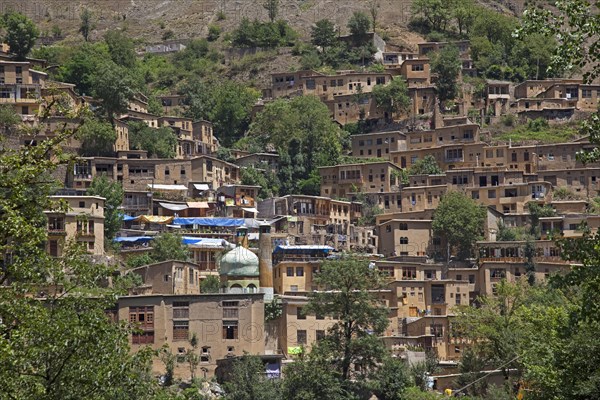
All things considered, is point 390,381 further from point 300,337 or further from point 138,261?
point 138,261

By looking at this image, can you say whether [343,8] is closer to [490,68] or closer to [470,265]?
[490,68]

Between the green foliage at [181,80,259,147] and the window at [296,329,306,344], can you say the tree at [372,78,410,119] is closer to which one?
the green foliage at [181,80,259,147]

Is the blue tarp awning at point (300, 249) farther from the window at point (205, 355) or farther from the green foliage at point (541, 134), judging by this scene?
the green foliage at point (541, 134)

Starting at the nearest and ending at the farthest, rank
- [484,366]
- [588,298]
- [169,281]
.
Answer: [588,298], [484,366], [169,281]

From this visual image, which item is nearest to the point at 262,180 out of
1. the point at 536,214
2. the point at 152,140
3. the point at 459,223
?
the point at 152,140

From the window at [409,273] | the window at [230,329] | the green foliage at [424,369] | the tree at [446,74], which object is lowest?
the green foliage at [424,369]

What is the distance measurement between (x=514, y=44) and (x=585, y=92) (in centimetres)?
1566

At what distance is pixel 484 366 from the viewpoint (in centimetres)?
6681

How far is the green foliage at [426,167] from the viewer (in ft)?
325

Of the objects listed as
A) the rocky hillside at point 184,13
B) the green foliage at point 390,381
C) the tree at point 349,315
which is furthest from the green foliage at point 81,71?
the green foliage at point 390,381

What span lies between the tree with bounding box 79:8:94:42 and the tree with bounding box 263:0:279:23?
17.6 m

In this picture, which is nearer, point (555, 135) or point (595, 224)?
point (595, 224)

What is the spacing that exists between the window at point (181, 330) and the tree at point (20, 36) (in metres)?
44.2

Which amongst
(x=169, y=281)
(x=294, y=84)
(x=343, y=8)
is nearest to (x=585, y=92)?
(x=294, y=84)
